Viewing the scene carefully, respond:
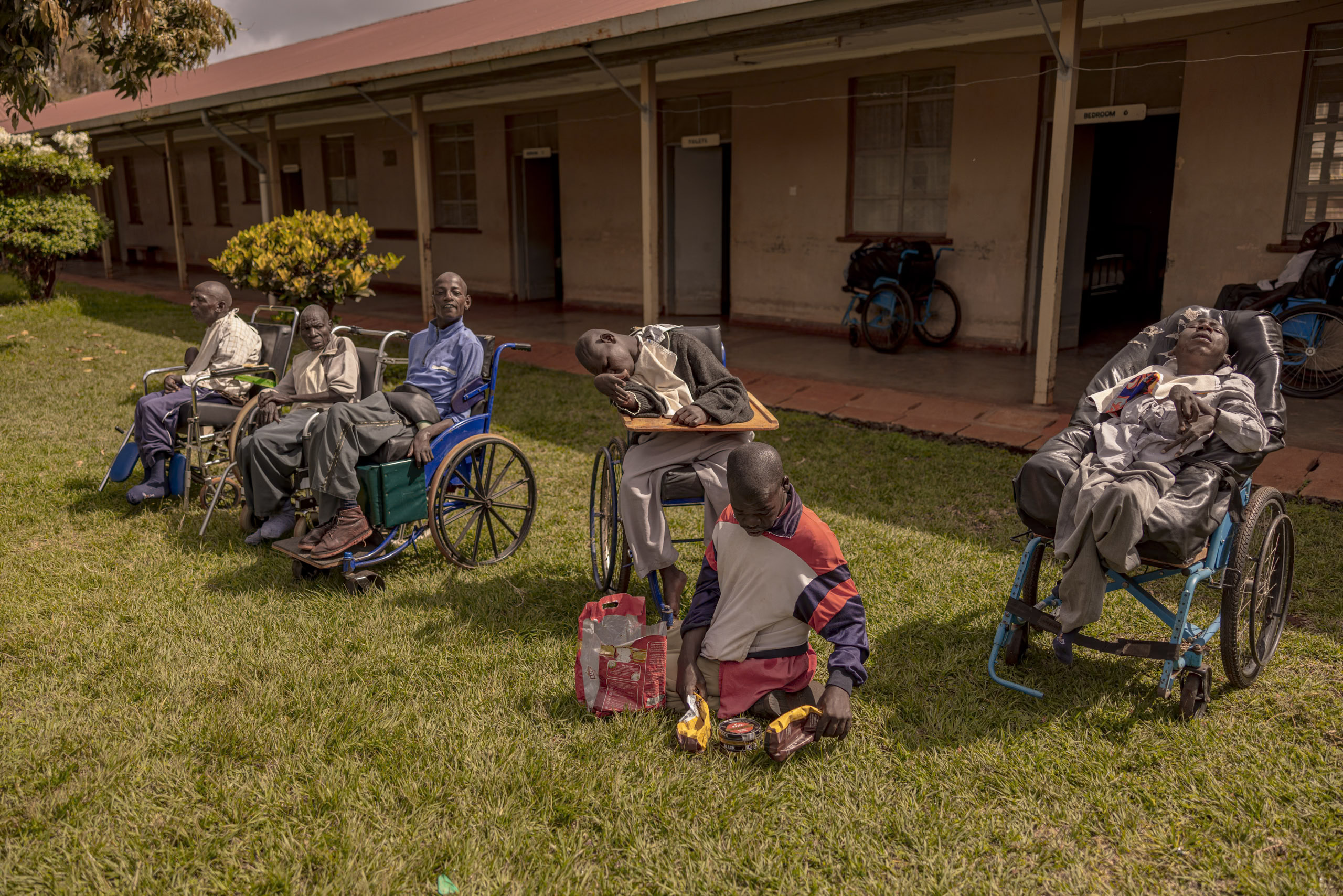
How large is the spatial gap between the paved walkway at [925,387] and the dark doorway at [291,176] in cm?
667

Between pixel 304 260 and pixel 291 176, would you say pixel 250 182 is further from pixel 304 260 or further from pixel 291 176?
pixel 304 260

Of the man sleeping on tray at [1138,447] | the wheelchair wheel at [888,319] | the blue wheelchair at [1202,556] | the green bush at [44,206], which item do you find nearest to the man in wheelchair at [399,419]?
the blue wheelchair at [1202,556]

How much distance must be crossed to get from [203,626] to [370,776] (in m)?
1.42

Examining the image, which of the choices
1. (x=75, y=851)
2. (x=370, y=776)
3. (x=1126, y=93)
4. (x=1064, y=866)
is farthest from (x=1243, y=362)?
(x=1126, y=93)

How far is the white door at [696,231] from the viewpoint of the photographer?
1157 centimetres

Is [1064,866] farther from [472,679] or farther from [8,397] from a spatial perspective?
[8,397]

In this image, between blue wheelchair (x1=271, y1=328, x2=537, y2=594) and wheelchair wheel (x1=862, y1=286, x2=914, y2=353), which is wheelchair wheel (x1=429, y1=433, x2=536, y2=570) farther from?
wheelchair wheel (x1=862, y1=286, x2=914, y2=353)

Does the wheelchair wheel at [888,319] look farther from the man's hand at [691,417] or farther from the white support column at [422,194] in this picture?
the man's hand at [691,417]

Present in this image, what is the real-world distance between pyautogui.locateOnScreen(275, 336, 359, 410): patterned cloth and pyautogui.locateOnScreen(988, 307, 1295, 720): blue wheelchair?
3081mm

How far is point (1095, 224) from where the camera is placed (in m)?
13.5

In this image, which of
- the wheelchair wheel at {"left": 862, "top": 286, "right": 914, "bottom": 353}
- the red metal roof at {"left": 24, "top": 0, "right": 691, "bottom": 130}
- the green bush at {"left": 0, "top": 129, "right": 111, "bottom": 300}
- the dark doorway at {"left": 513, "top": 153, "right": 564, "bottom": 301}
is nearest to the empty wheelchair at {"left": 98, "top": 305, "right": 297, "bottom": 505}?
the red metal roof at {"left": 24, "top": 0, "right": 691, "bottom": 130}

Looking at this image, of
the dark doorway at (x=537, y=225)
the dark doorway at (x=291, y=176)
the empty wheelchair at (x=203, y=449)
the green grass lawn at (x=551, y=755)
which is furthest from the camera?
the dark doorway at (x=291, y=176)

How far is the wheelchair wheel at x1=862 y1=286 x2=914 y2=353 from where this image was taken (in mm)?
9070

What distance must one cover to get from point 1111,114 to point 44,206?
1238 cm
